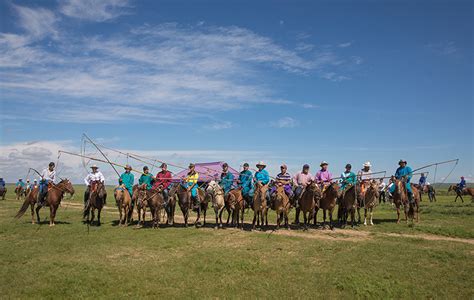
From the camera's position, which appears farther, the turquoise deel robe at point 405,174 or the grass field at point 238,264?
the turquoise deel robe at point 405,174

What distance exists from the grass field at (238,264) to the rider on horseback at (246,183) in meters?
2.00

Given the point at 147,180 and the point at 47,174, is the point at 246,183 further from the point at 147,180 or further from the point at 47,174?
the point at 47,174

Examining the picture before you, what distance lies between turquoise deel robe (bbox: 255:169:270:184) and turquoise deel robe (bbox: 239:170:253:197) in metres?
0.32

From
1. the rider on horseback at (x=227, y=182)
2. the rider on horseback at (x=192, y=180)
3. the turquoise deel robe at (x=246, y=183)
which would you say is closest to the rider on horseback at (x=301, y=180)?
the turquoise deel robe at (x=246, y=183)

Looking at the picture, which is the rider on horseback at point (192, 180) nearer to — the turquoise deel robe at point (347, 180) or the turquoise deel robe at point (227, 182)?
the turquoise deel robe at point (227, 182)

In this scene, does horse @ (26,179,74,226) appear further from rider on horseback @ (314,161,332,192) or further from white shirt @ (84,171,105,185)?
rider on horseback @ (314,161,332,192)

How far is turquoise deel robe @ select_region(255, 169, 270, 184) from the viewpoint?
53.1 ft

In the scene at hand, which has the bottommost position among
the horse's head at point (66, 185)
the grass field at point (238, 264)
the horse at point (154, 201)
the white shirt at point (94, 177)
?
the grass field at point (238, 264)

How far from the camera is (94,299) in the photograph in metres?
7.44

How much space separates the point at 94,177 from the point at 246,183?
8.14 metres

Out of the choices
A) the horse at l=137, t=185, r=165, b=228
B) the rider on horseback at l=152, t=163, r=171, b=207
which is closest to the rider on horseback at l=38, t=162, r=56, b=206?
the horse at l=137, t=185, r=165, b=228

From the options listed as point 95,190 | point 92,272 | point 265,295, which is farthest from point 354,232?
point 95,190

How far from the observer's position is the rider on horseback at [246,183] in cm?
1638

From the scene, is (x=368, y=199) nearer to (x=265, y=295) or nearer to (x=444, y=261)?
(x=444, y=261)
